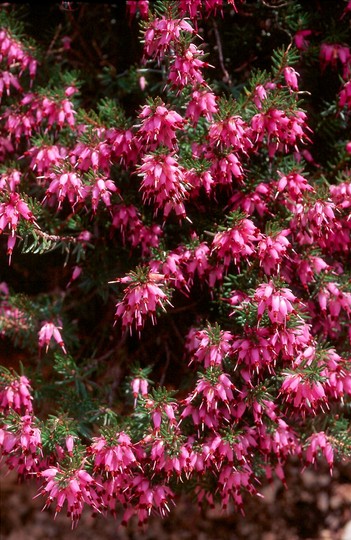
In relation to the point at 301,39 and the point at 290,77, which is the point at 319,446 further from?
the point at 301,39

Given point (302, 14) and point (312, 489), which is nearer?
point (302, 14)

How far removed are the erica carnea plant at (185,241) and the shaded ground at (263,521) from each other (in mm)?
1446

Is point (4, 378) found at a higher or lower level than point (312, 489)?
higher

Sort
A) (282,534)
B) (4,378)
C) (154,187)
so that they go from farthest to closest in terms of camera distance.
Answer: (282,534) → (4,378) → (154,187)

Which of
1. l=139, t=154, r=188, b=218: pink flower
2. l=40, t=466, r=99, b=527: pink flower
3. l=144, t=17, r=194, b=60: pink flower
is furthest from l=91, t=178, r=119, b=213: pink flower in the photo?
l=40, t=466, r=99, b=527: pink flower

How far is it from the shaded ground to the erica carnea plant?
145 cm

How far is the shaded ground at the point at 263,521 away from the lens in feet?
13.5

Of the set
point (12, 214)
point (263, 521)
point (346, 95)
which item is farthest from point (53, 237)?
point (263, 521)

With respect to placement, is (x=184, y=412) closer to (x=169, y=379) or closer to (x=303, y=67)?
(x=169, y=379)

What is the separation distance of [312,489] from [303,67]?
2.57m

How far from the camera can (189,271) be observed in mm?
2500

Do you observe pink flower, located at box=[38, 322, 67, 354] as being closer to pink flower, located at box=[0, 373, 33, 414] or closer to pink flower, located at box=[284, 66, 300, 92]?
pink flower, located at box=[0, 373, 33, 414]

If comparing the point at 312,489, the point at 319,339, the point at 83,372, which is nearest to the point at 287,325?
the point at 319,339

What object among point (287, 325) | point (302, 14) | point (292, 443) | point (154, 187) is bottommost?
point (292, 443)
